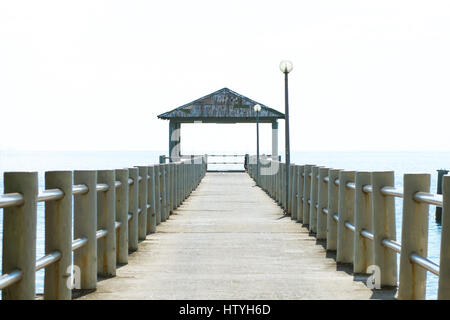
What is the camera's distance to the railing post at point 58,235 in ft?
19.7

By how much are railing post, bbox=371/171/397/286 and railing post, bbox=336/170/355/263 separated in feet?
5.46

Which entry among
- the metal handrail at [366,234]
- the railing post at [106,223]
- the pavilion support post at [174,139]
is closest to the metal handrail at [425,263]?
the metal handrail at [366,234]

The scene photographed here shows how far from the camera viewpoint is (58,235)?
19.8 ft

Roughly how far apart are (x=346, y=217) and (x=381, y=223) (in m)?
1.81

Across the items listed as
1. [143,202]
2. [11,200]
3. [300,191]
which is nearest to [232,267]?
[143,202]

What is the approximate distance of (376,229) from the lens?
285 inches

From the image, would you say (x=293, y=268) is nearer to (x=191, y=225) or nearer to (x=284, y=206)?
(x=191, y=225)

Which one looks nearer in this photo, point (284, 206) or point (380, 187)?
point (380, 187)

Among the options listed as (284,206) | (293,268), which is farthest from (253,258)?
(284,206)

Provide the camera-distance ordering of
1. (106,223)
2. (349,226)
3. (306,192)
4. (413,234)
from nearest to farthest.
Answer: (413,234) → (106,223) → (349,226) → (306,192)

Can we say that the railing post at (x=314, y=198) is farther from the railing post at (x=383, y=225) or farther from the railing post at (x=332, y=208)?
the railing post at (x=383, y=225)

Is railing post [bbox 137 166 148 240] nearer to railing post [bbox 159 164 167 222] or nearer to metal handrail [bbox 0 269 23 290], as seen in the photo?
railing post [bbox 159 164 167 222]

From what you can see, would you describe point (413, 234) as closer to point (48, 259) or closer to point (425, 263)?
point (425, 263)

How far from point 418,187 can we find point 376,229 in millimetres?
1240
